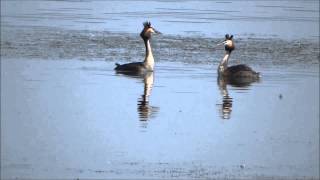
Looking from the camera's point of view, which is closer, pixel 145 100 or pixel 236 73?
pixel 145 100

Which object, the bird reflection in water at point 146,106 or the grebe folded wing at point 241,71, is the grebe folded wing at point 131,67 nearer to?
the bird reflection in water at point 146,106

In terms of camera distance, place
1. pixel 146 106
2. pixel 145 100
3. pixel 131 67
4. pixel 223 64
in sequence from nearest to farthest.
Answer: pixel 146 106 → pixel 145 100 → pixel 131 67 → pixel 223 64

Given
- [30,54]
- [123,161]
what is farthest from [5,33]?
[123,161]

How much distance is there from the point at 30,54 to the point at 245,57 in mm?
4589

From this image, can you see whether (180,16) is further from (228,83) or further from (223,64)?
(228,83)

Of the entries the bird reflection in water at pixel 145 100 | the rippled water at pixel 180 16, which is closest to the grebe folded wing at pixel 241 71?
the bird reflection in water at pixel 145 100

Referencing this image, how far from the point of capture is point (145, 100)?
19.8 meters

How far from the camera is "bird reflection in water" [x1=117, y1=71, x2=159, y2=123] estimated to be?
59.9ft

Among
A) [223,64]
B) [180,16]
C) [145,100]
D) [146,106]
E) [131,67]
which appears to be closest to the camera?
[146,106]

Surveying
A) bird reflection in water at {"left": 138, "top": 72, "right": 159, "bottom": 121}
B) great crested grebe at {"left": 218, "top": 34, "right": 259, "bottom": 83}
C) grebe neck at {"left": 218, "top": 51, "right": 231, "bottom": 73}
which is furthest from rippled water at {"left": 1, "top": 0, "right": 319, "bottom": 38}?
bird reflection in water at {"left": 138, "top": 72, "right": 159, "bottom": 121}

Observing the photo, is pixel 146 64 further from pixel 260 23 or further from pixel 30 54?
pixel 260 23

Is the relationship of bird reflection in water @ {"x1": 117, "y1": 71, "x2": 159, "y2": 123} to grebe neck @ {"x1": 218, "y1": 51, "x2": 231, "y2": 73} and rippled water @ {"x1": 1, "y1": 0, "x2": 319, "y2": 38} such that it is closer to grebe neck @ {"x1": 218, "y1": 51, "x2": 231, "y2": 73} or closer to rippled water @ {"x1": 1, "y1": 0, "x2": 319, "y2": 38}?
grebe neck @ {"x1": 218, "y1": 51, "x2": 231, "y2": 73}


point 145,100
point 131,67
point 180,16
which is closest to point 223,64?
point 131,67

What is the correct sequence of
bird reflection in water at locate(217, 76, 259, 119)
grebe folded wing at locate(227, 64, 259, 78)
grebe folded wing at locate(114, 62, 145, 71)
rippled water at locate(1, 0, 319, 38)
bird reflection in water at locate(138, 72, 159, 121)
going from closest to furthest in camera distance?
bird reflection in water at locate(138, 72, 159, 121)
bird reflection in water at locate(217, 76, 259, 119)
grebe folded wing at locate(227, 64, 259, 78)
grebe folded wing at locate(114, 62, 145, 71)
rippled water at locate(1, 0, 319, 38)
